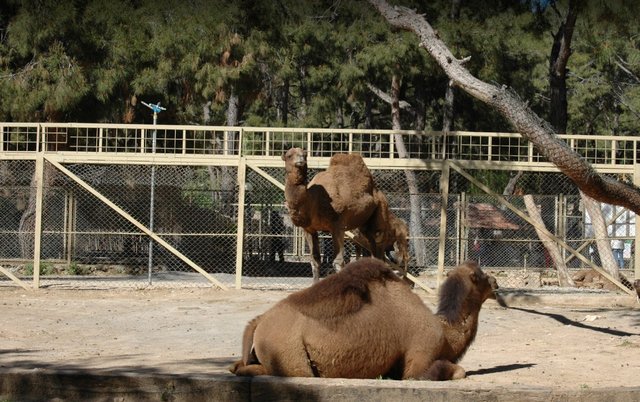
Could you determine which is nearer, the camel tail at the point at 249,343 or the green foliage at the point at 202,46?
the camel tail at the point at 249,343

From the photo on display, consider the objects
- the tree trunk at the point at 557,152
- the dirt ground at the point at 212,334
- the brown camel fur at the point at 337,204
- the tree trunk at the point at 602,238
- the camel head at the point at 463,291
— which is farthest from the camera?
the tree trunk at the point at 602,238

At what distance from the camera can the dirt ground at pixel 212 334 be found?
33.1 feet

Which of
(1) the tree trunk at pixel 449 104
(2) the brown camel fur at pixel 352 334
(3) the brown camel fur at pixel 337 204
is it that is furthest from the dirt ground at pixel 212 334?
(1) the tree trunk at pixel 449 104

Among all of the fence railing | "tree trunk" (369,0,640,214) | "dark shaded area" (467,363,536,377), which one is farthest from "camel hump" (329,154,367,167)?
"dark shaded area" (467,363,536,377)

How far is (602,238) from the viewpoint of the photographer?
2081 cm

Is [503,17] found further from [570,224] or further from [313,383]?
[313,383]

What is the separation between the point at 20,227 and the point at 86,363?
15.0 m

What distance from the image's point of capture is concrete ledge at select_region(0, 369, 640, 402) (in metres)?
7.31

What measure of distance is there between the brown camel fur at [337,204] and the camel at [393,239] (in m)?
0.27

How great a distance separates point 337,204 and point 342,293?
9.64 metres

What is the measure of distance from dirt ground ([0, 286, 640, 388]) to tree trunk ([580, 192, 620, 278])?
2.28 metres

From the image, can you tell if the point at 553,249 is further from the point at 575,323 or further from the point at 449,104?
the point at 449,104

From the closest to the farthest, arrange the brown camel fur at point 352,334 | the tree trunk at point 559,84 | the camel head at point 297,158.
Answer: the brown camel fur at point 352,334 → the camel head at point 297,158 → the tree trunk at point 559,84

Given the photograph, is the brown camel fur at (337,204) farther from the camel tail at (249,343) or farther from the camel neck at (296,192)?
the camel tail at (249,343)
